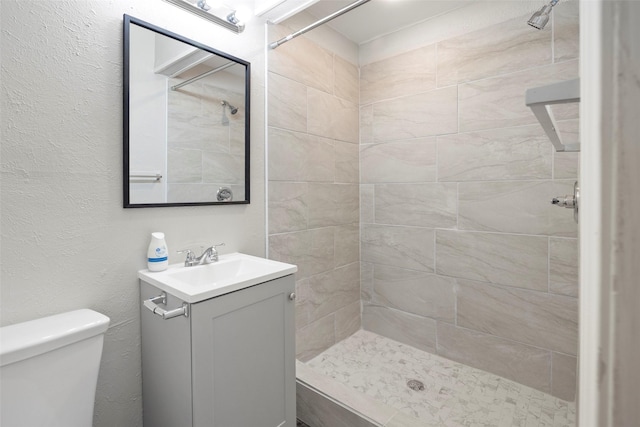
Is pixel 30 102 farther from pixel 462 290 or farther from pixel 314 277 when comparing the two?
pixel 462 290

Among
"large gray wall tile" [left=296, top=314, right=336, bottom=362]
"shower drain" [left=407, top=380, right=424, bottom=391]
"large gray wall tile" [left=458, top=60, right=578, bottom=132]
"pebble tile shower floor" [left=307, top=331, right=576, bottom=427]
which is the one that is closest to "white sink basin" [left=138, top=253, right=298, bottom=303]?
"large gray wall tile" [left=296, top=314, right=336, bottom=362]

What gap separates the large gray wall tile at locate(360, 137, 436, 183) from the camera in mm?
2059

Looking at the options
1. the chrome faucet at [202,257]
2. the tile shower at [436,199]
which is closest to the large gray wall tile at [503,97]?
the tile shower at [436,199]

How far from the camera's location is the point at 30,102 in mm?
1028

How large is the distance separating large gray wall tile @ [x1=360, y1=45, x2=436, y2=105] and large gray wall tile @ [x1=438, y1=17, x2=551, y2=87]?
71 millimetres

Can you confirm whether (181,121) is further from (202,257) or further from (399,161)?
(399,161)

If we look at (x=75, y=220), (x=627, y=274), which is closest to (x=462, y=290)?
(x=627, y=274)

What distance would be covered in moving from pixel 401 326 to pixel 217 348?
1.50 meters

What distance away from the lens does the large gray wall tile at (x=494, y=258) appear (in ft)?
5.65

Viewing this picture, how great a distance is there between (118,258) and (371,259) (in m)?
1.64

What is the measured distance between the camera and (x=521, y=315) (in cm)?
178

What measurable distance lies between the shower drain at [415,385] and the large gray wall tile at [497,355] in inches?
13.2

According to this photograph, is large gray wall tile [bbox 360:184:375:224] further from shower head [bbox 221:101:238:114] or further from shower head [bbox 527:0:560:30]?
shower head [bbox 527:0:560:30]

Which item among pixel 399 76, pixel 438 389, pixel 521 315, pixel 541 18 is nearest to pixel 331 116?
pixel 399 76
